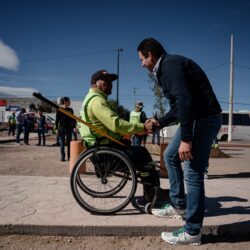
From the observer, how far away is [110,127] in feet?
12.4

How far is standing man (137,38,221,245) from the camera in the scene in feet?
9.74

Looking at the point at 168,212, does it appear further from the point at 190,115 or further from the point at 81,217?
the point at 190,115

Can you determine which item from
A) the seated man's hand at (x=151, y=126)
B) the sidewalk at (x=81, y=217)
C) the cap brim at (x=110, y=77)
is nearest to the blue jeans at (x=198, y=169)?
the sidewalk at (x=81, y=217)

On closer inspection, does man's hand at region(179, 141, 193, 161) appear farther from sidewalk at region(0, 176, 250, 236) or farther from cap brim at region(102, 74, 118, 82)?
cap brim at region(102, 74, 118, 82)

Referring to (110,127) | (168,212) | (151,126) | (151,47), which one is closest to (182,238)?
(168,212)

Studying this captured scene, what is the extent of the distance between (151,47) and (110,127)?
1014 millimetres

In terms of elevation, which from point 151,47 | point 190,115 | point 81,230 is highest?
point 151,47

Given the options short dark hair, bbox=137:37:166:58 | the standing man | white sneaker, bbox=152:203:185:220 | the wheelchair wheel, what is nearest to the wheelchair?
the wheelchair wheel

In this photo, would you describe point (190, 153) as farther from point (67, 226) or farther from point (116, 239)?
point (67, 226)

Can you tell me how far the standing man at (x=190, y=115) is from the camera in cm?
297

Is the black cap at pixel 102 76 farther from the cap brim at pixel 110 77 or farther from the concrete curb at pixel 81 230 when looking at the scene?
the concrete curb at pixel 81 230

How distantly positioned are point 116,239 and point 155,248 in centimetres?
44

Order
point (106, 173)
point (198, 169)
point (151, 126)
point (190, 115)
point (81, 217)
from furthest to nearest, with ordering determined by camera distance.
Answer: point (106, 173) → point (151, 126) → point (81, 217) → point (198, 169) → point (190, 115)

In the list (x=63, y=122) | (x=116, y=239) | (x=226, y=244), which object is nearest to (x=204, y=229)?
(x=226, y=244)
